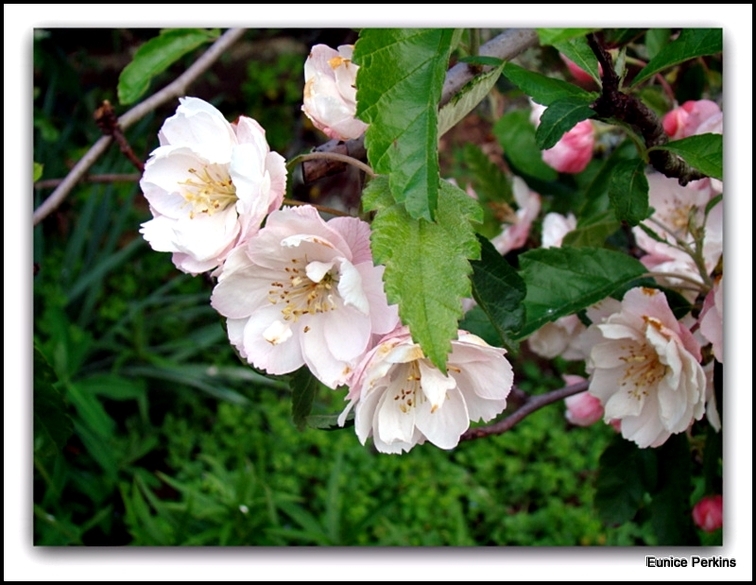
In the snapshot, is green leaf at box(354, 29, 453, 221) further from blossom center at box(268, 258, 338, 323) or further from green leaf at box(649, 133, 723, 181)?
green leaf at box(649, 133, 723, 181)

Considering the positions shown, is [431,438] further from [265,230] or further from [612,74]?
[612,74]

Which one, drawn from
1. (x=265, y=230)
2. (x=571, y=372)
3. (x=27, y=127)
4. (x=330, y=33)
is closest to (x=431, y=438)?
(x=265, y=230)

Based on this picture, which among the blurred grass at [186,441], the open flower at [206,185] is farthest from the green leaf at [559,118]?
the blurred grass at [186,441]

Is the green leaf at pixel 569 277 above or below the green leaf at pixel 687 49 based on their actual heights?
below

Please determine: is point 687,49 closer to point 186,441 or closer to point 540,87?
point 540,87

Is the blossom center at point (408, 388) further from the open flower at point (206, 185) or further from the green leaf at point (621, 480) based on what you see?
the green leaf at point (621, 480)

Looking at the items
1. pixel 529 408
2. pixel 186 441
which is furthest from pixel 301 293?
pixel 186 441
